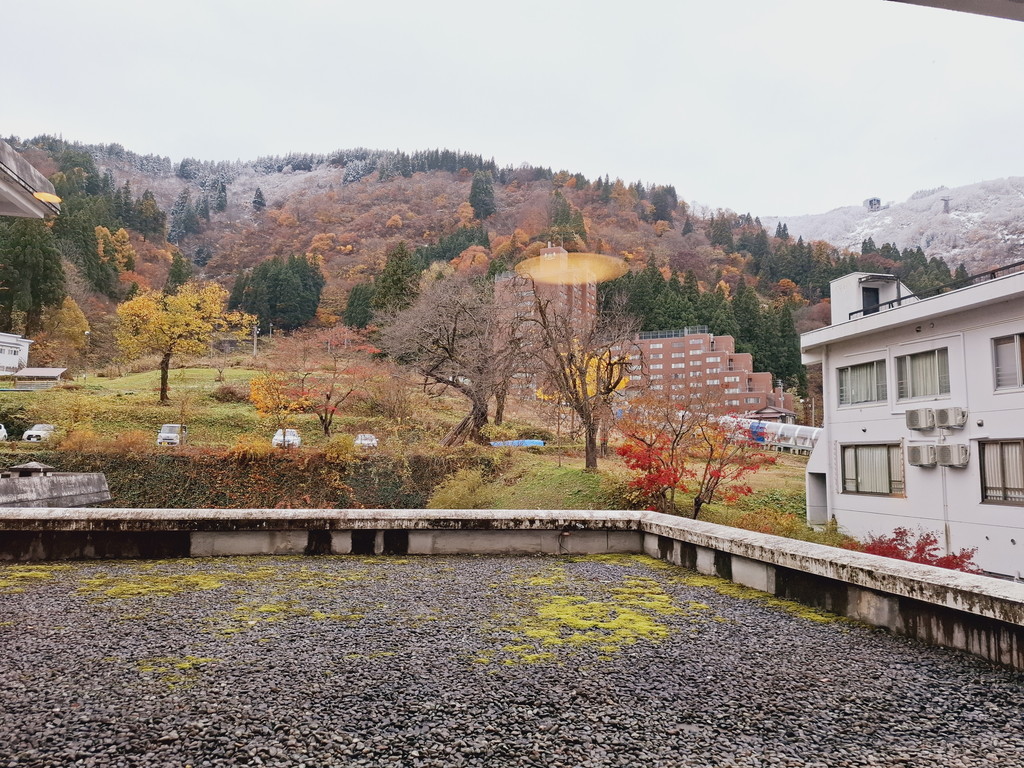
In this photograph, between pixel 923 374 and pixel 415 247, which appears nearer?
pixel 923 374

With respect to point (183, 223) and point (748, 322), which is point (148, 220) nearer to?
point (183, 223)

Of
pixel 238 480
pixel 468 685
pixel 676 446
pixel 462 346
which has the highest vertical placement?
pixel 462 346

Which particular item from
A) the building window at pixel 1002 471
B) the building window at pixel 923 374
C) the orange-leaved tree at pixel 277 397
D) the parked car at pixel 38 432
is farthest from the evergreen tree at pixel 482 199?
the building window at pixel 1002 471

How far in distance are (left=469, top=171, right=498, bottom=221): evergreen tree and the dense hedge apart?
63981mm

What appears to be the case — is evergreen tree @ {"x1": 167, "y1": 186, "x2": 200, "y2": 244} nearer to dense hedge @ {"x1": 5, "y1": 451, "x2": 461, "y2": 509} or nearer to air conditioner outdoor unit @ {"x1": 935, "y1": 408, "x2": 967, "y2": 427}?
dense hedge @ {"x1": 5, "y1": 451, "x2": 461, "y2": 509}

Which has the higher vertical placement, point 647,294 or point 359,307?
point 647,294

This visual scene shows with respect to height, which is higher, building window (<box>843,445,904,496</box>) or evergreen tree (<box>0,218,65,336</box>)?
evergreen tree (<box>0,218,65,336</box>)

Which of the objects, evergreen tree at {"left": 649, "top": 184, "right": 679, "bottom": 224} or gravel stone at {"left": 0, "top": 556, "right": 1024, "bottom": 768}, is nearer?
gravel stone at {"left": 0, "top": 556, "right": 1024, "bottom": 768}

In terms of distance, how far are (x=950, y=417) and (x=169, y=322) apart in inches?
1146

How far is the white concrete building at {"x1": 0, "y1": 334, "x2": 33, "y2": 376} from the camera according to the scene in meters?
33.8

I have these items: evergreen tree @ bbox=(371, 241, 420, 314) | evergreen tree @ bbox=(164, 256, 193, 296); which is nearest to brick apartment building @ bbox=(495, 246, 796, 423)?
evergreen tree @ bbox=(371, 241, 420, 314)

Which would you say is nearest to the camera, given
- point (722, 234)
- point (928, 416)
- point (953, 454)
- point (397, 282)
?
point (953, 454)

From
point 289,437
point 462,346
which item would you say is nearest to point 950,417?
point 462,346

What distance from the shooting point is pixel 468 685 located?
9.27 ft
